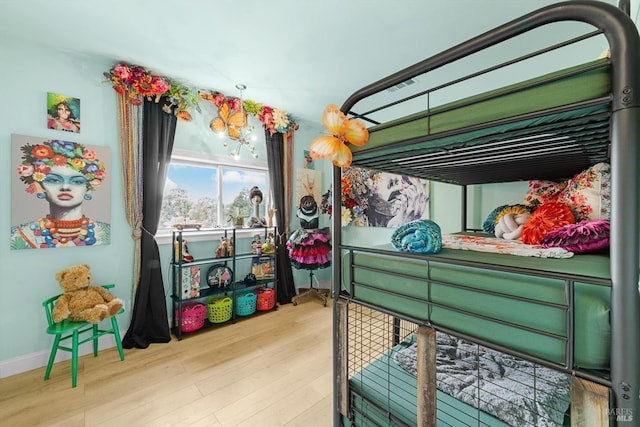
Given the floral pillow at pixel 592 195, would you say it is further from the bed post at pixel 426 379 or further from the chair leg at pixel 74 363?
the chair leg at pixel 74 363

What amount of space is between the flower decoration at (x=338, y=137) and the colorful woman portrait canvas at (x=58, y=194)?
2.36 meters

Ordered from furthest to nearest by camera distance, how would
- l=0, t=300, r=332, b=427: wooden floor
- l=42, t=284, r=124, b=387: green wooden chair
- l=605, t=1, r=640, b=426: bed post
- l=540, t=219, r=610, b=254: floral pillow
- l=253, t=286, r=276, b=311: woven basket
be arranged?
1. l=253, t=286, r=276, b=311: woven basket
2. l=42, t=284, r=124, b=387: green wooden chair
3. l=0, t=300, r=332, b=427: wooden floor
4. l=540, t=219, r=610, b=254: floral pillow
5. l=605, t=1, r=640, b=426: bed post

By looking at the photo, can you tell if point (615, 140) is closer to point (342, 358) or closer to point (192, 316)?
point (342, 358)

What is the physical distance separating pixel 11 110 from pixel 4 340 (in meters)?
1.79

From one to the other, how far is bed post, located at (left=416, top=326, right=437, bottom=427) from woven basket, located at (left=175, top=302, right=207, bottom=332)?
8.08 ft

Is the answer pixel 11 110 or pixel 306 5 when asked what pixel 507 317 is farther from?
pixel 11 110

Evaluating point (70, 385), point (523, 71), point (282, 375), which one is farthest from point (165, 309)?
point (523, 71)

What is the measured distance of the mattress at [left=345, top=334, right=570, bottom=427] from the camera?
111 cm

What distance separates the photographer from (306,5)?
163 centimetres

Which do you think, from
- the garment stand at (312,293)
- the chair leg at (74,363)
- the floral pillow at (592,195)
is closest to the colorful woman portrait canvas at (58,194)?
the chair leg at (74,363)

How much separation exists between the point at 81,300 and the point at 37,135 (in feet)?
4.57

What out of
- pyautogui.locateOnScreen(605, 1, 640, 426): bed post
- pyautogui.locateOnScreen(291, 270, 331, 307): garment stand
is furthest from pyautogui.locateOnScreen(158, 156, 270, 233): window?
pyautogui.locateOnScreen(605, 1, 640, 426): bed post

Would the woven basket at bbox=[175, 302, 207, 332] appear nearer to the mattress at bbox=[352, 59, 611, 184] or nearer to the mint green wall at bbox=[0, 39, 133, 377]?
the mint green wall at bbox=[0, 39, 133, 377]

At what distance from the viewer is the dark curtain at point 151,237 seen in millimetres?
2529
